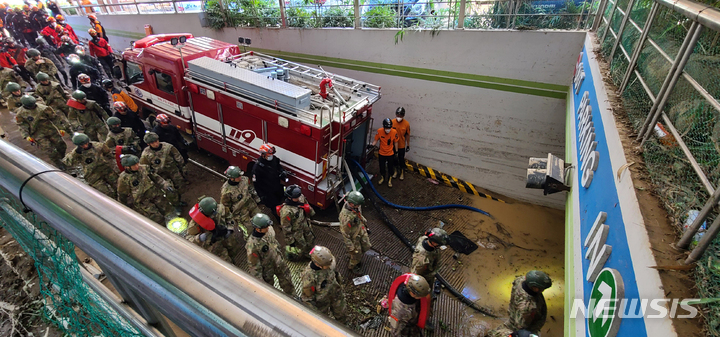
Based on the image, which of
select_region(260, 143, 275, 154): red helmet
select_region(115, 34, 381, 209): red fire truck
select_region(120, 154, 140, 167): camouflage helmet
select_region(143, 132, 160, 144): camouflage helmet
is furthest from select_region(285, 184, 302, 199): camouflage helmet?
select_region(143, 132, 160, 144): camouflage helmet

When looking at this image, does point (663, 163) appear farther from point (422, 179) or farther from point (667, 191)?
point (422, 179)

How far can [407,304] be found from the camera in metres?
3.64

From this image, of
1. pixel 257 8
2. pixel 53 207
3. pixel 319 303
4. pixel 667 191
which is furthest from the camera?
pixel 257 8

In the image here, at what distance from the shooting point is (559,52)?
6.26 meters

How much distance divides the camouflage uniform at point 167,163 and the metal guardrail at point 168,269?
5.88 m

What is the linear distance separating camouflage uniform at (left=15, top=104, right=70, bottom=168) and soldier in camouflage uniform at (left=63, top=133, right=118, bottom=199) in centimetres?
190

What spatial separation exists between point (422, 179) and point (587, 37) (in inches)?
172

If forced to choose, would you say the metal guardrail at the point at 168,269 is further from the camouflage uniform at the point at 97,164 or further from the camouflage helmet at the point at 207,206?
the camouflage uniform at the point at 97,164

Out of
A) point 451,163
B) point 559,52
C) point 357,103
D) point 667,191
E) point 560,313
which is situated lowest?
point 560,313

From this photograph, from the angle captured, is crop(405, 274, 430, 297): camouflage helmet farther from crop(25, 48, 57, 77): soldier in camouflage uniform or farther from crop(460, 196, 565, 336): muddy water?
crop(25, 48, 57, 77): soldier in camouflage uniform

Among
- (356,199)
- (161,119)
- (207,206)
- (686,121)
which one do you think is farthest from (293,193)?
(686,121)

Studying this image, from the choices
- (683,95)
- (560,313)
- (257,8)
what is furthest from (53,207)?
(257,8)

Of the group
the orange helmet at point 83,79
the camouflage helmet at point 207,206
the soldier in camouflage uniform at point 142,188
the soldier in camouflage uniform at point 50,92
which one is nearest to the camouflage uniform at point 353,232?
the camouflage helmet at point 207,206

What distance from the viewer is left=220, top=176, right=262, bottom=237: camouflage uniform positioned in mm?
5348
